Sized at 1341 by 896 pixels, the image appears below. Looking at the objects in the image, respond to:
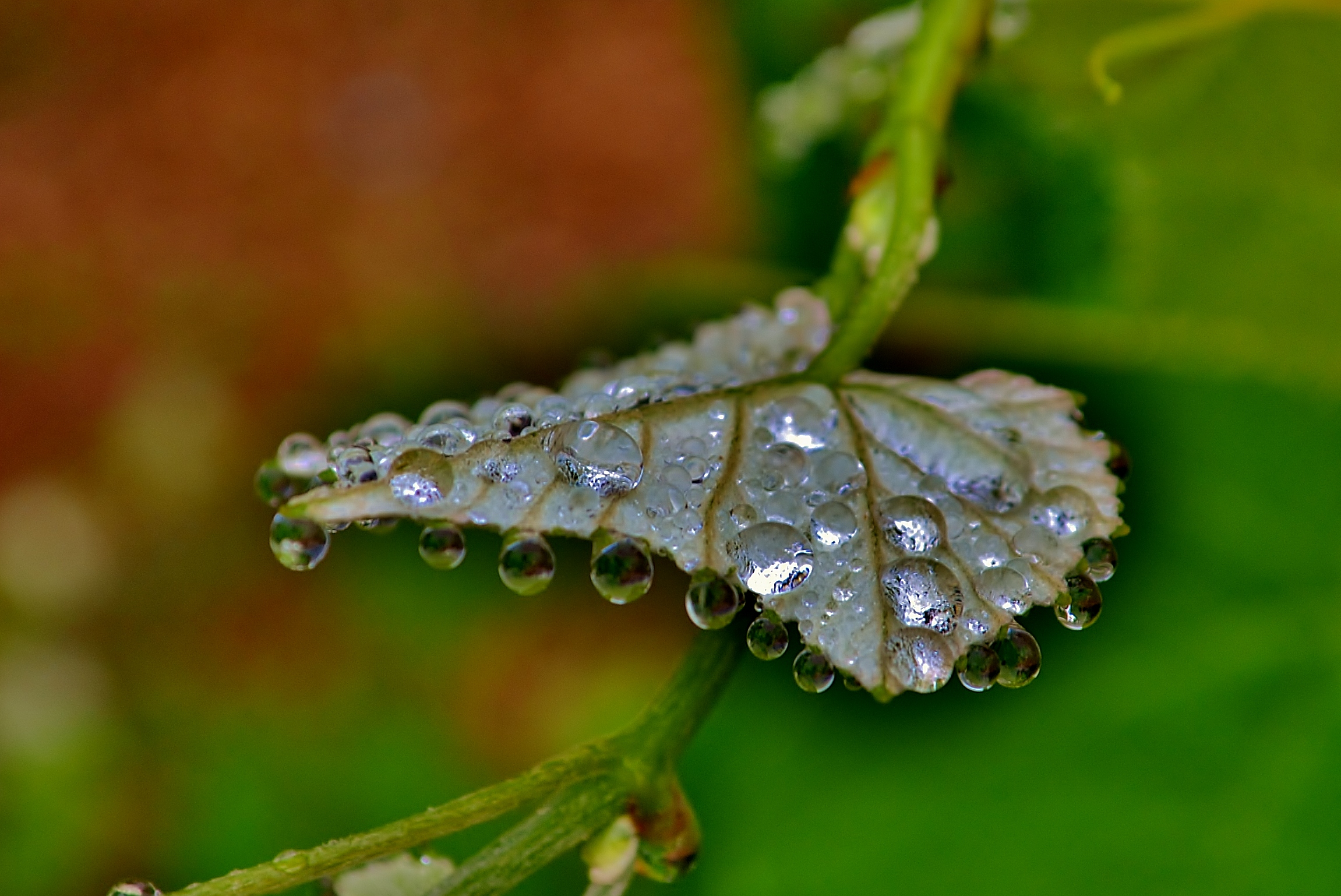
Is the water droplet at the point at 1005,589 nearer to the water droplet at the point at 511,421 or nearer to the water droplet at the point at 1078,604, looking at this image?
the water droplet at the point at 1078,604

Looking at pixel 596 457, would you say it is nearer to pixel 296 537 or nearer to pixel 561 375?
pixel 296 537

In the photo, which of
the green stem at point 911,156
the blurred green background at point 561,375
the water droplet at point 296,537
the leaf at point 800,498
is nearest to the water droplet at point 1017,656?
the leaf at point 800,498

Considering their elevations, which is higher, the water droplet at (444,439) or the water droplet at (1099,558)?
the water droplet at (444,439)

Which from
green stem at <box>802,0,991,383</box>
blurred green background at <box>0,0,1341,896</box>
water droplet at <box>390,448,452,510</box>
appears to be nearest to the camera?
water droplet at <box>390,448,452,510</box>

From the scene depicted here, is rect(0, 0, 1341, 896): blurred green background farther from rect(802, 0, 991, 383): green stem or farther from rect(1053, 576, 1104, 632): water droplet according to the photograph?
rect(1053, 576, 1104, 632): water droplet

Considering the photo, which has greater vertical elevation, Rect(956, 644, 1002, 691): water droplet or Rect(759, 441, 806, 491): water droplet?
Rect(759, 441, 806, 491): water droplet

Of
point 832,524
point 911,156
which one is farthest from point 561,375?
point 832,524

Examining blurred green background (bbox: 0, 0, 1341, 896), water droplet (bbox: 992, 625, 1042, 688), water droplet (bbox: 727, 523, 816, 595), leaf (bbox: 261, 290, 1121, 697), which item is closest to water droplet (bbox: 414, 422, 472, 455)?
leaf (bbox: 261, 290, 1121, 697)
